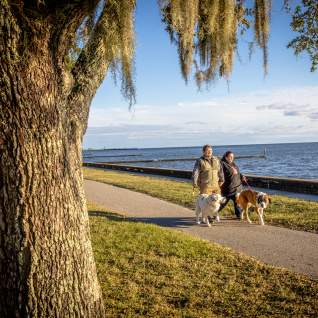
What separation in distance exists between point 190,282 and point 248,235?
116 inches

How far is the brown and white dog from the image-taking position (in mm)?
9023

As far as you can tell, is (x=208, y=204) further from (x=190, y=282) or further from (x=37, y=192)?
(x=37, y=192)

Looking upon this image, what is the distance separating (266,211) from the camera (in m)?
11.0

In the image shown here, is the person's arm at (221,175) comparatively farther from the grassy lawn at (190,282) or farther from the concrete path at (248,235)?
the grassy lawn at (190,282)

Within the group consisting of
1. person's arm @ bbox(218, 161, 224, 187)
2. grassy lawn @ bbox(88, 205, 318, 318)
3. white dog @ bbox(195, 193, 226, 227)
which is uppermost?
person's arm @ bbox(218, 161, 224, 187)

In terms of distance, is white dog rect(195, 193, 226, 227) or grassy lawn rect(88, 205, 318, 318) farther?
white dog rect(195, 193, 226, 227)

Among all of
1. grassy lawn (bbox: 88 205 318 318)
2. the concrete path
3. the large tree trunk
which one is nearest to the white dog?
the concrete path

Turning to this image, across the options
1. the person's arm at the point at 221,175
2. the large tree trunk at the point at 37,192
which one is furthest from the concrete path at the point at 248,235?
the large tree trunk at the point at 37,192

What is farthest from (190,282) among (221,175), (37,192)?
(221,175)

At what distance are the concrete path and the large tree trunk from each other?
11.7ft

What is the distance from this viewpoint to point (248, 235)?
816 cm

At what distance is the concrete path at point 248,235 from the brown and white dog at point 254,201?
0.32 metres

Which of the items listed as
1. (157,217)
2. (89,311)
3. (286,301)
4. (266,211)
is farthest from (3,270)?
(266,211)

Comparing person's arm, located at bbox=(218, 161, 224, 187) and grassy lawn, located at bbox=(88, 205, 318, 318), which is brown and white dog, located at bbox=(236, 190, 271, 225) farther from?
grassy lawn, located at bbox=(88, 205, 318, 318)
